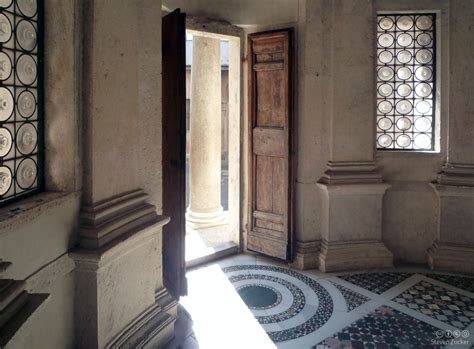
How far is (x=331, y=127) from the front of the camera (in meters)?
5.03

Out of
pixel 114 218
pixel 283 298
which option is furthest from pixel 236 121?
pixel 114 218

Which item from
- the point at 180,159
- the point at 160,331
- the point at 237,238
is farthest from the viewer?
the point at 237,238

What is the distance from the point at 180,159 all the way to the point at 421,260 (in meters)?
3.59

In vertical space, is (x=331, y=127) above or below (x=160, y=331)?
above

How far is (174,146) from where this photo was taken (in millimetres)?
3789

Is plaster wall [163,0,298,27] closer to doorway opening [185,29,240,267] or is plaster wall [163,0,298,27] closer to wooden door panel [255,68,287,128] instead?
wooden door panel [255,68,287,128]

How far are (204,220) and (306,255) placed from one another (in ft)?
7.18

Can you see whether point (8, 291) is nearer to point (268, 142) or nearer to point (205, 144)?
point (268, 142)

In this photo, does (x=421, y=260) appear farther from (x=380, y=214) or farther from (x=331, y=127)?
(x=331, y=127)

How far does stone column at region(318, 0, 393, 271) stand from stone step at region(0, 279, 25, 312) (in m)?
3.81

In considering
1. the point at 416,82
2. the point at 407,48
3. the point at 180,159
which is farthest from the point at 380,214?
the point at 180,159

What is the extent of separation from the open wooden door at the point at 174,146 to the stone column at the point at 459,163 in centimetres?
334

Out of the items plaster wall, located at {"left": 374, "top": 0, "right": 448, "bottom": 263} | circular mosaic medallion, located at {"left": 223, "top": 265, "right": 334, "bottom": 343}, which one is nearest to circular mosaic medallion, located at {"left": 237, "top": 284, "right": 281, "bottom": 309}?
circular mosaic medallion, located at {"left": 223, "top": 265, "right": 334, "bottom": 343}

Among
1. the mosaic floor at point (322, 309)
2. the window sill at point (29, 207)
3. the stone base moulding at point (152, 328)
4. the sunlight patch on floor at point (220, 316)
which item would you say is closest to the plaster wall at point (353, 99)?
the mosaic floor at point (322, 309)
